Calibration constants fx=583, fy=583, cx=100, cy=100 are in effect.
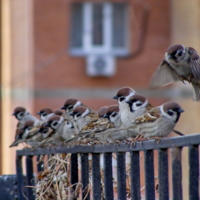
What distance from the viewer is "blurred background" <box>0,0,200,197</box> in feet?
49.8

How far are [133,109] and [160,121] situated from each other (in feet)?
2.03

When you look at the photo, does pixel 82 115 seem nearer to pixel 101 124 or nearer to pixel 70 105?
pixel 70 105

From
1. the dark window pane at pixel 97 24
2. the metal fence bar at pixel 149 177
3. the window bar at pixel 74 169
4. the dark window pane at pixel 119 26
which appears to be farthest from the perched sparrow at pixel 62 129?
the dark window pane at pixel 119 26

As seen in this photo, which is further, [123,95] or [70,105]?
[70,105]

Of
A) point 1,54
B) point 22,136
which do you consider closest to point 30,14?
point 1,54

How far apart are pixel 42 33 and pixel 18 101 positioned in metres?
1.94

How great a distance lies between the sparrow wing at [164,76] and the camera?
4764 millimetres

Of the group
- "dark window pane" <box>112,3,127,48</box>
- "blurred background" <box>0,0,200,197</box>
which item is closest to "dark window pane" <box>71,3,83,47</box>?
"blurred background" <box>0,0,200,197</box>

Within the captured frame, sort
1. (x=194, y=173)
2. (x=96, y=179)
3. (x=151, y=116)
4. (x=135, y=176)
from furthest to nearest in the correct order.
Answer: (x=151, y=116), (x=96, y=179), (x=135, y=176), (x=194, y=173)

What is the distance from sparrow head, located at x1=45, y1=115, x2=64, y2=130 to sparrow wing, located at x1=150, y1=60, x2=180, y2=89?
2.74 ft

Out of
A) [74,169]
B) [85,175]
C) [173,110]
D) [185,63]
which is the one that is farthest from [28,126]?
[173,110]

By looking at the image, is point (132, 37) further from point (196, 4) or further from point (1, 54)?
point (1, 54)

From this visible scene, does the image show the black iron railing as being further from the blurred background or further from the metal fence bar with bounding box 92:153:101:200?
the blurred background

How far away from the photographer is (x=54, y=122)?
4.62m
